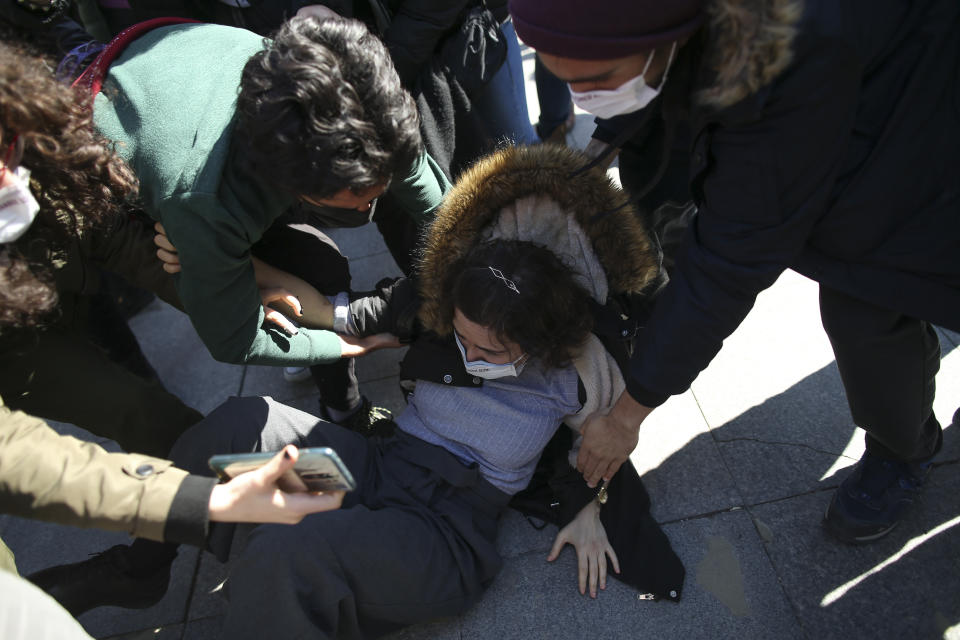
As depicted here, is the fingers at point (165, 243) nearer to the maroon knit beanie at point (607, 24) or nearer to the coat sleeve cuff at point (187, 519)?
the coat sleeve cuff at point (187, 519)

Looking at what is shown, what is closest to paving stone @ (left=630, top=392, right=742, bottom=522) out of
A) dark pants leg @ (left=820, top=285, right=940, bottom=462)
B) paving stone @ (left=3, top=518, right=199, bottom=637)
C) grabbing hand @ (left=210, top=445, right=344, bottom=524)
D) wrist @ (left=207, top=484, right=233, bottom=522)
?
dark pants leg @ (left=820, top=285, right=940, bottom=462)

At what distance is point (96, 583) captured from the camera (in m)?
1.96

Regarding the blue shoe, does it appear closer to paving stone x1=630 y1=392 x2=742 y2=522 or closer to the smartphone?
paving stone x1=630 y1=392 x2=742 y2=522

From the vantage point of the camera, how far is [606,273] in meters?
1.93

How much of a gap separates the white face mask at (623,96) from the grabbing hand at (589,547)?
1.24m

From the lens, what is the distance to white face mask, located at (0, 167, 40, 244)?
142 centimetres

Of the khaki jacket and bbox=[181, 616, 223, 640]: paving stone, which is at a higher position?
the khaki jacket

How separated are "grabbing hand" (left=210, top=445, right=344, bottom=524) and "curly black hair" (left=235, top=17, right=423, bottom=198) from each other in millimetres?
675

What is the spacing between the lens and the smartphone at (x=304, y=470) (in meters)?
1.36

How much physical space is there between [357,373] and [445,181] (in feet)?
3.54

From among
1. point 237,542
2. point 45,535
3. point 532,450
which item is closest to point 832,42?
point 532,450

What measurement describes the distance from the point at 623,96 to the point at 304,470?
3.59 ft

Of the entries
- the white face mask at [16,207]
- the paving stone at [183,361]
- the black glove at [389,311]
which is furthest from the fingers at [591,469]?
the paving stone at [183,361]

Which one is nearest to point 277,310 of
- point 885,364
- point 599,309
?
point 599,309
